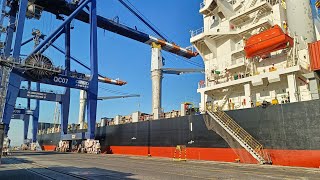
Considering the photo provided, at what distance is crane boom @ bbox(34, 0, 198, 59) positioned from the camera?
3569 cm

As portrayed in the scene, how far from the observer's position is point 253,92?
71.4 ft

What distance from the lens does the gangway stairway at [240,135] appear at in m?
18.4

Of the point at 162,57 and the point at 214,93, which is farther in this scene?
the point at 162,57

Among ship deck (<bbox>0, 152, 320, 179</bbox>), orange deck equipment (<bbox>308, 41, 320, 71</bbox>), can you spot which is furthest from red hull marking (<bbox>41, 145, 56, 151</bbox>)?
orange deck equipment (<bbox>308, 41, 320, 71</bbox>)

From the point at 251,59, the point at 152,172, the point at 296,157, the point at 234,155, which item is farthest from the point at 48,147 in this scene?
the point at 296,157

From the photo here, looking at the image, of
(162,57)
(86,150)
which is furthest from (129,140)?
(162,57)

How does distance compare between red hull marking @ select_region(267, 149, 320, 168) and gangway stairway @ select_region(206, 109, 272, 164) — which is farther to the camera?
gangway stairway @ select_region(206, 109, 272, 164)

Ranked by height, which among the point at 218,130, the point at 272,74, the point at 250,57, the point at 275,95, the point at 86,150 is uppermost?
the point at 250,57

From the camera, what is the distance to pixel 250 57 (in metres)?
20.9

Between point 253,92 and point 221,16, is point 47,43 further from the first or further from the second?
point 253,92

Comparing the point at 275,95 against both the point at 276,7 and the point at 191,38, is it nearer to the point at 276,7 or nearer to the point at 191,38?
the point at 276,7

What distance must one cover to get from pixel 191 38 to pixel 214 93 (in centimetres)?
597

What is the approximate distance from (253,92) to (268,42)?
4383 millimetres

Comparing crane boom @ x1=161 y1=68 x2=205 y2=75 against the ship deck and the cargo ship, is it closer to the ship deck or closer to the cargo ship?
the cargo ship
